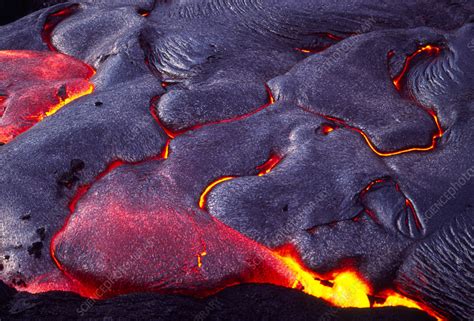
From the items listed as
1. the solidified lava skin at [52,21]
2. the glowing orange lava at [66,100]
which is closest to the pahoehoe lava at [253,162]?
the glowing orange lava at [66,100]

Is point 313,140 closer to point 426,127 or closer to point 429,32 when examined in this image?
point 426,127

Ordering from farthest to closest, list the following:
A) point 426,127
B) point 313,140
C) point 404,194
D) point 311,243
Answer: point 426,127 → point 313,140 → point 404,194 → point 311,243

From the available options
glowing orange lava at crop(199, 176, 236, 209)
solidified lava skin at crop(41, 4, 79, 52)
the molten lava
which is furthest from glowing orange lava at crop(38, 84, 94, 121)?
glowing orange lava at crop(199, 176, 236, 209)

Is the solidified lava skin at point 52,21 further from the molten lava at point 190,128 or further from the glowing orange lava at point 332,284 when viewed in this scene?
the glowing orange lava at point 332,284

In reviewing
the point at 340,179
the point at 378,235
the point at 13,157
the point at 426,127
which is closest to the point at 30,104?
the point at 13,157

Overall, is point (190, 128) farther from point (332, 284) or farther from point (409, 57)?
point (409, 57)

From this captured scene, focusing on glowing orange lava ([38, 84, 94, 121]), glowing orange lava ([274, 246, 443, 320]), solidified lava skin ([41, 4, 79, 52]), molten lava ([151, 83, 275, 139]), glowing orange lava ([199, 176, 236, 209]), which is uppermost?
solidified lava skin ([41, 4, 79, 52])

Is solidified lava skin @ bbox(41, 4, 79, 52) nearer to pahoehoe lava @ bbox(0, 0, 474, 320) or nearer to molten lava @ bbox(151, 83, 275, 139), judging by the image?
pahoehoe lava @ bbox(0, 0, 474, 320)
